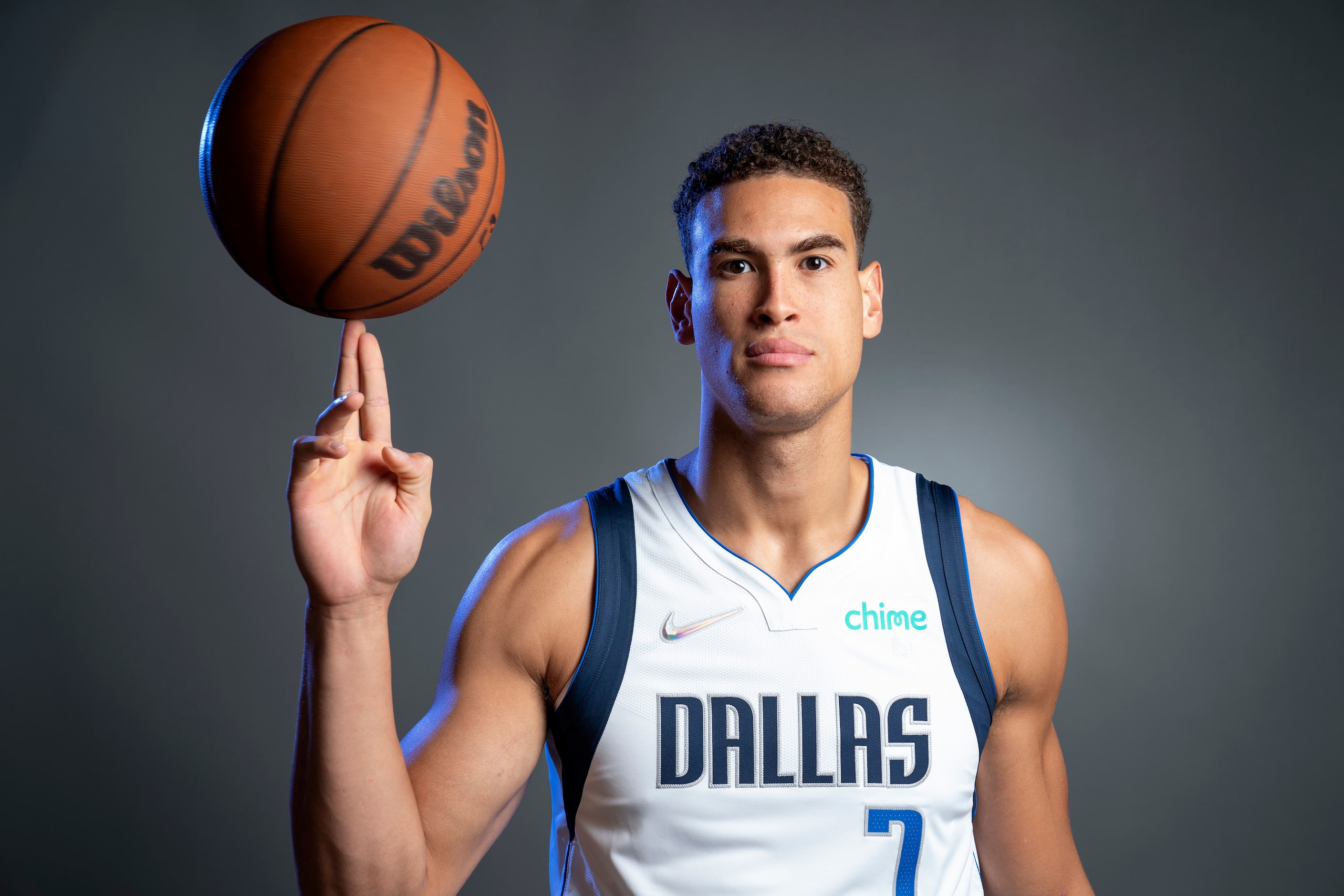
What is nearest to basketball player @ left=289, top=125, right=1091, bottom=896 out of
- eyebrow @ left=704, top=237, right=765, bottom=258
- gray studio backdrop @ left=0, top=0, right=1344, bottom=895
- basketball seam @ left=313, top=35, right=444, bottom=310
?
eyebrow @ left=704, top=237, right=765, bottom=258

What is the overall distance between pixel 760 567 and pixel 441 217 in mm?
958

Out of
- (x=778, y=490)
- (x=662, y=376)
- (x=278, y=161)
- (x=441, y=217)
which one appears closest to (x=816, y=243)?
(x=778, y=490)

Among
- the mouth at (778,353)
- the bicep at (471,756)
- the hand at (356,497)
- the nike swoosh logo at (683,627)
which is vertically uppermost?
the mouth at (778,353)

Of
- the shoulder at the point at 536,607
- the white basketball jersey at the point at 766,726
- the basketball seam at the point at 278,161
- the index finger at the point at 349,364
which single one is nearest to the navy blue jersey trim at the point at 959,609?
the white basketball jersey at the point at 766,726

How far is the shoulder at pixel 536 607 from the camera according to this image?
1881 mm

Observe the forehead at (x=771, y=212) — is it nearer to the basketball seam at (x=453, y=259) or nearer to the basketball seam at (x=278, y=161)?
the basketball seam at (x=453, y=259)

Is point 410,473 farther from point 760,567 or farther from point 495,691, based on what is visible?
point 760,567

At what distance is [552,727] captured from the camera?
6.31 ft

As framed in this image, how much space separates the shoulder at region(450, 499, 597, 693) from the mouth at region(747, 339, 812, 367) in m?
0.51

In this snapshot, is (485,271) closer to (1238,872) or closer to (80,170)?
(80,170)

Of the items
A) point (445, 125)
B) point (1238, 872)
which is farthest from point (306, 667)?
point (1238, 872)

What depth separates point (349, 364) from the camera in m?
1.57

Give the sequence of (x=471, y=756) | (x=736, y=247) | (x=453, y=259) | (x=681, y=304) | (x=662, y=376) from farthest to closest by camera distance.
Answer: (x=662, y=376)
(x=681, y=304)
(x=736, y=247)
(x=471, y=756)
(x=453, y=259)

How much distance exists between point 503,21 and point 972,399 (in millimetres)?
2268
